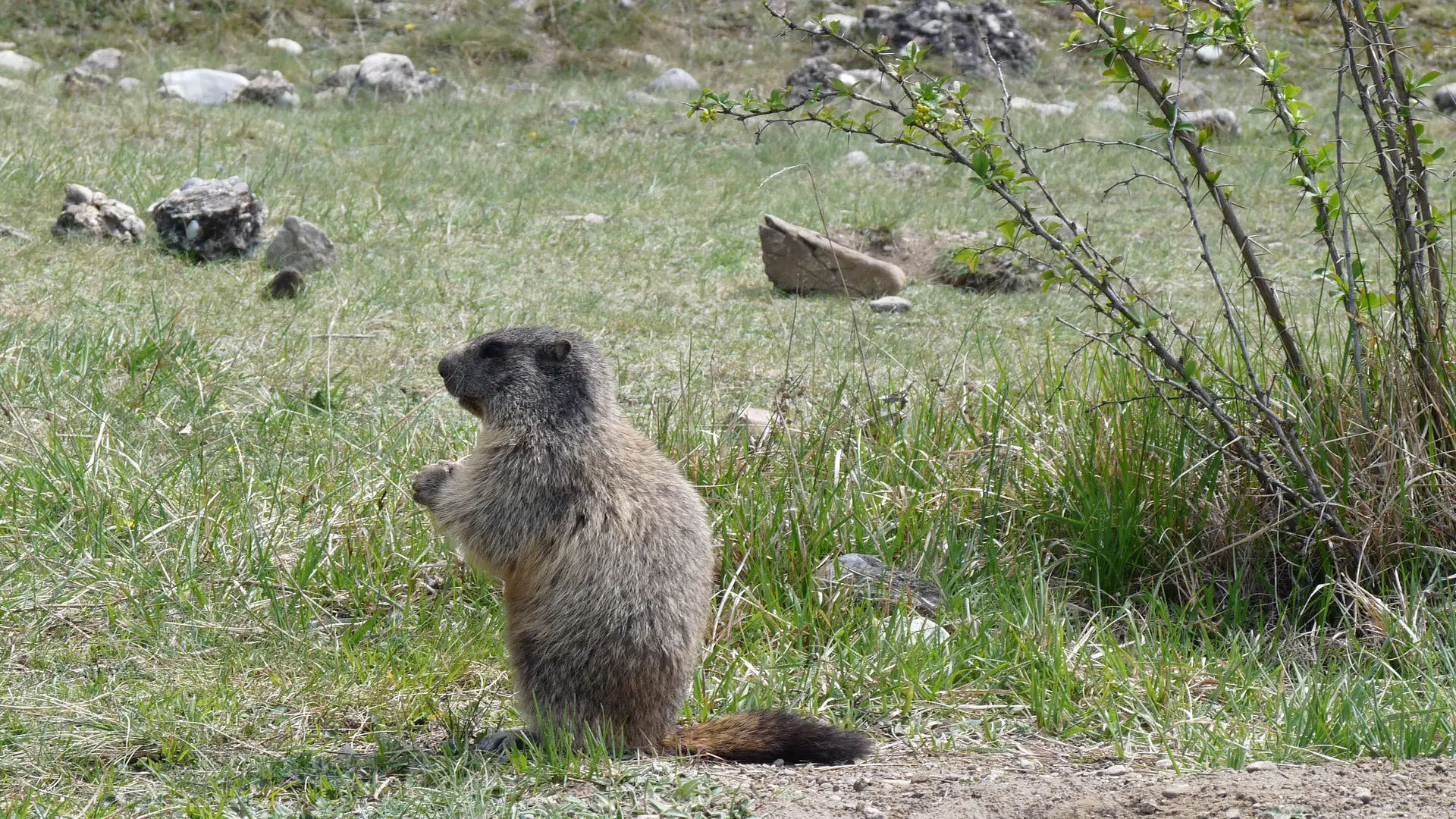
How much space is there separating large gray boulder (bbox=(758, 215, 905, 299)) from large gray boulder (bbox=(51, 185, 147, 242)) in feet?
11.6

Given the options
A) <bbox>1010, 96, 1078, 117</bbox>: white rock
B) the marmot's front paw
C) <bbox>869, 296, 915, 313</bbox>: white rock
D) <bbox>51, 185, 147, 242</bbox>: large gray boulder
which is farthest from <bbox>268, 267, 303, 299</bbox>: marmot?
<bbox>1010, 96, 1078, 117</bbox>: white rock

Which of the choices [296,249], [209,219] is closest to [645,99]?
[296,249]

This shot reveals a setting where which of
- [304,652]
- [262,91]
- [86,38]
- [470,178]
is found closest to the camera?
[304,652]

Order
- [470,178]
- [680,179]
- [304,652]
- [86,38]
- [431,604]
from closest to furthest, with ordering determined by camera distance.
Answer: [304,652] → [431,604] → [470,178] → [680,179] → [86,38]

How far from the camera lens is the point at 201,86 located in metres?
12.2

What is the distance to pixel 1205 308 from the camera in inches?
320

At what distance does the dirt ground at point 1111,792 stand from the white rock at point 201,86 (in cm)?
1041

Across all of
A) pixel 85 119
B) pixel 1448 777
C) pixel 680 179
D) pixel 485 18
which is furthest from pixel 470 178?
pixel 1448 777

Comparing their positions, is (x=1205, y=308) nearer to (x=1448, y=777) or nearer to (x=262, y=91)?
(x=1448, y=777)

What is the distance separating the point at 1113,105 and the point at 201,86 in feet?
29.6

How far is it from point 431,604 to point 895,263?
5.50m

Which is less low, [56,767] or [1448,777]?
[1448,777]

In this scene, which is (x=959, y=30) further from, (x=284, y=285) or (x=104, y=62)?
(x=284, y=285)

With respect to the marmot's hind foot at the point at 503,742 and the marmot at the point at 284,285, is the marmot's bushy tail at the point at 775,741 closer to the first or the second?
the marmot's hind foot at the point at 503,742
